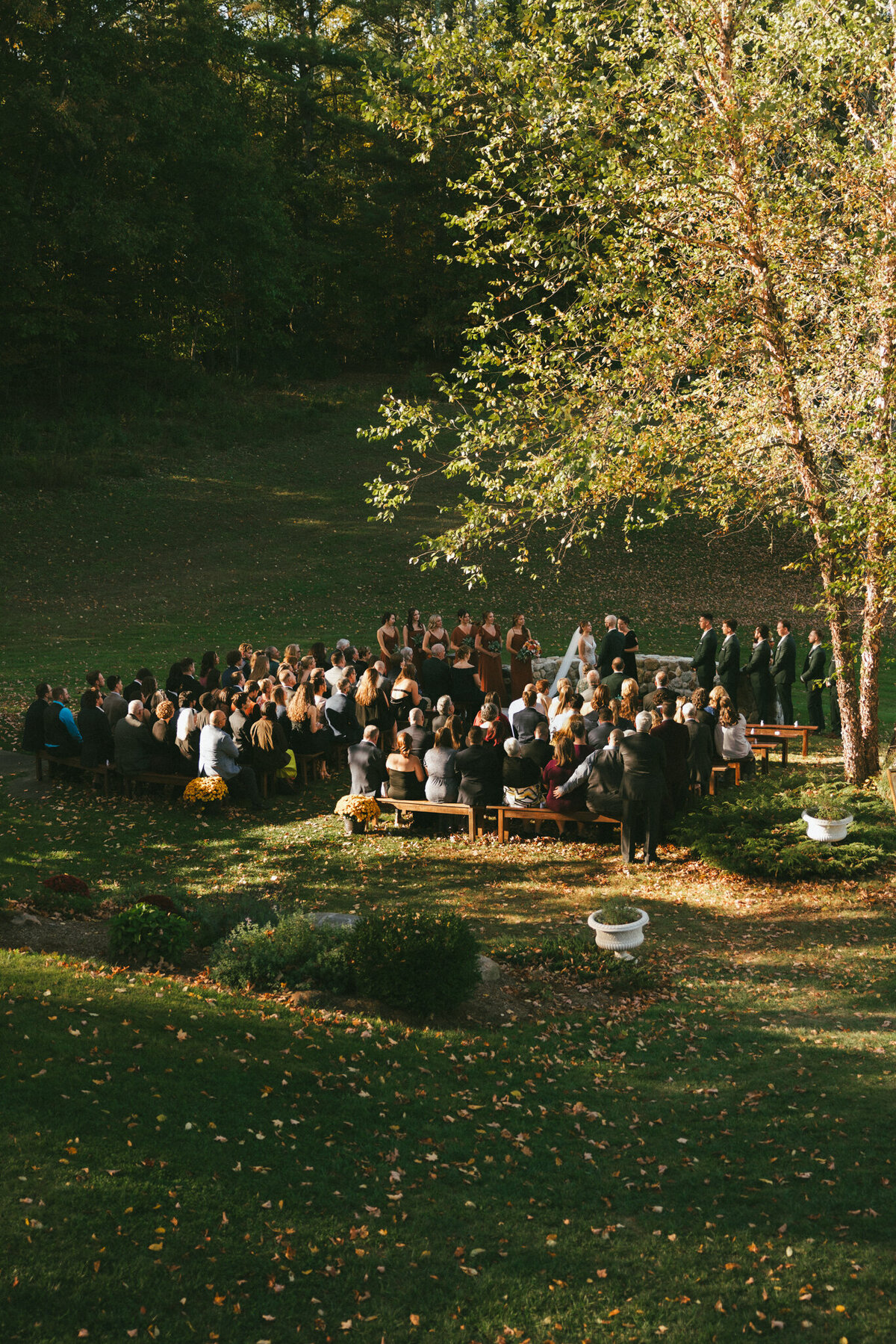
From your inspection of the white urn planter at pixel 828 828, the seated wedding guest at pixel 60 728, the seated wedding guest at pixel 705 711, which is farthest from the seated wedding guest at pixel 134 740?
the white urn planter at pixel 828 828

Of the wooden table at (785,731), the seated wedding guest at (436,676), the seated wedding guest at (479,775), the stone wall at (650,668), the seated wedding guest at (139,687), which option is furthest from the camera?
the stone wall at (650,668)

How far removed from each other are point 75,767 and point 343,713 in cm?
370

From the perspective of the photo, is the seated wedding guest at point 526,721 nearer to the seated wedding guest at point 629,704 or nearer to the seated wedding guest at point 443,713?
the seated wedding guest at point 443,713

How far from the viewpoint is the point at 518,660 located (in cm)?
1848

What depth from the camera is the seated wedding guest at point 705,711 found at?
42.7 ft

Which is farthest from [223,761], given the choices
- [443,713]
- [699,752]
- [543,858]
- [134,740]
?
[699,752]

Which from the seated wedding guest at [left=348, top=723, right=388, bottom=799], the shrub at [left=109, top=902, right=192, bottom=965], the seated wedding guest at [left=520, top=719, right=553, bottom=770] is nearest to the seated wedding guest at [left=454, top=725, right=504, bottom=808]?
the seated wedding guest at [left=520, top=719, right=553, bottom=770]

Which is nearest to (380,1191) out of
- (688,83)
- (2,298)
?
(688,83)

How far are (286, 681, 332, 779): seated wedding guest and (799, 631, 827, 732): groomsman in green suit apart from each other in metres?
6.67

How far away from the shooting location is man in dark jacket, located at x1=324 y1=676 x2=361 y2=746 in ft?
50.3

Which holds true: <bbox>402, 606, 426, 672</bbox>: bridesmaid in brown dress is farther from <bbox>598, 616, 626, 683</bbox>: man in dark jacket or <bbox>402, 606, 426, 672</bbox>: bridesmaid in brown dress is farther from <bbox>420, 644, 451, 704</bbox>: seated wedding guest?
<bbox>598, 616, 626, 683</bbox>: man in dark jacket

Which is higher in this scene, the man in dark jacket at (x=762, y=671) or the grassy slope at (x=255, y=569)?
the grassy slope at (x=255, y=569)

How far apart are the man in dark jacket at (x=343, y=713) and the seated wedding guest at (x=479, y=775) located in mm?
3098

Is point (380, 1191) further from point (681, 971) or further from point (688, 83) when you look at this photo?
point (688, 83)
